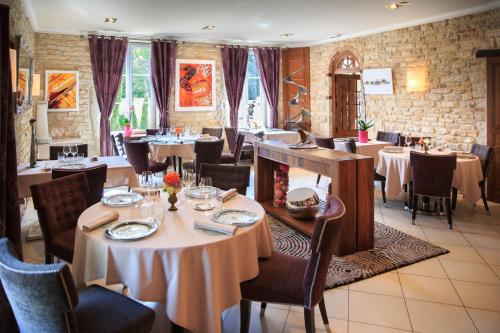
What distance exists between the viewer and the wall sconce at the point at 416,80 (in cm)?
718

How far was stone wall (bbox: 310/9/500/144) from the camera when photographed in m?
6.27

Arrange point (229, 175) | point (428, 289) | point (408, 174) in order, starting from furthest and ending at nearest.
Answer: point (408, 174), point (229, 175), point (428, 289)

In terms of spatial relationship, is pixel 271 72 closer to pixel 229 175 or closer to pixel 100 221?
pixel 229 175

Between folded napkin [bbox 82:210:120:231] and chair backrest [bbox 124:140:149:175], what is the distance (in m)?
3.48

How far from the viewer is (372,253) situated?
3924 millimetres

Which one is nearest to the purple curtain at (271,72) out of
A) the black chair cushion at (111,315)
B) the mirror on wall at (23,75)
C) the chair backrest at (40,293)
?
the mirror on wall at (23,75)

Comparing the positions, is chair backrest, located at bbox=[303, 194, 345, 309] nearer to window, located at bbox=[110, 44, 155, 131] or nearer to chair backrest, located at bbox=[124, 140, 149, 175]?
chair backrest, located at bbox=[124, 140, 149, 175]

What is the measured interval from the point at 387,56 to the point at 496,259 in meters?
5.08

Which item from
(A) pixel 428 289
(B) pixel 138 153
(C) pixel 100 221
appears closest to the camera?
(C) pixel 100 221

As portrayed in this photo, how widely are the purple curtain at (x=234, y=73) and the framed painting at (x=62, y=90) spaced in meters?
3.27

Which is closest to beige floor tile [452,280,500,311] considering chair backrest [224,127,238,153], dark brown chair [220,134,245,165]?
dark brown chair [220,134,245,165]

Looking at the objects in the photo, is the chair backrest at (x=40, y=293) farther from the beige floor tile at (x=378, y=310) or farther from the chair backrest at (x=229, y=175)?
the chair backrest at (x=229, y=175)

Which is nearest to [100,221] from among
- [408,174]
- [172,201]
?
[172,201]

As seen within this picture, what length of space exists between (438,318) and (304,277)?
1.24 meters
